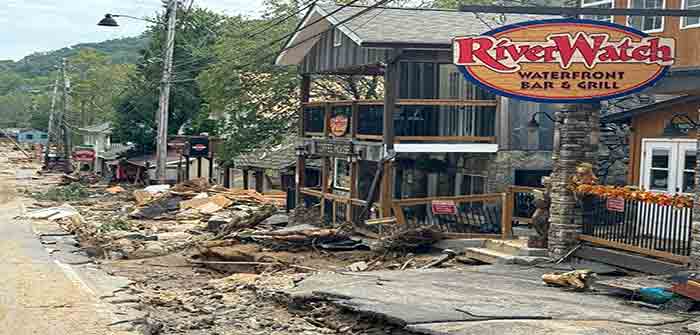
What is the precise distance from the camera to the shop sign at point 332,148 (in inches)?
963

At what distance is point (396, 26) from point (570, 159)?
7.69 metres

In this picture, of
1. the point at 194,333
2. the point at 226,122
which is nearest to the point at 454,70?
the point at 194,333

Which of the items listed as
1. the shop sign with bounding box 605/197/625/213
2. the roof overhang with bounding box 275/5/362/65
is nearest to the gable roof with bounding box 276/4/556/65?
the roof overhang with bounding box 275/5/362/65

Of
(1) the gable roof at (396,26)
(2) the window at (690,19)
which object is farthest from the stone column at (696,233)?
(1) the gable roof at (396,26)

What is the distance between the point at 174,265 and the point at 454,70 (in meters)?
8.83

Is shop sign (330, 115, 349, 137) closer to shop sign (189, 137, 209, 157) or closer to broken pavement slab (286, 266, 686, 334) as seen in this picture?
broken pavement slab (286, 266, 686, 334)

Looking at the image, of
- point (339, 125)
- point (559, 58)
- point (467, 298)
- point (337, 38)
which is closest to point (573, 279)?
point (467, 298)

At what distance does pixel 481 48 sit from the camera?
15.1 metres

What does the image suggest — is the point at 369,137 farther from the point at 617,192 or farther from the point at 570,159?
the point at 617,192

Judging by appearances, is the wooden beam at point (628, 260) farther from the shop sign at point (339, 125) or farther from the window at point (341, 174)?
the window at point (341, 174)

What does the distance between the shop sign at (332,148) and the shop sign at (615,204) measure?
927 cm

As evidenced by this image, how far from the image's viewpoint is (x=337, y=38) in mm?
25797

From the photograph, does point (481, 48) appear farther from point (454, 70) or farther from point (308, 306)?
point (454, 70)

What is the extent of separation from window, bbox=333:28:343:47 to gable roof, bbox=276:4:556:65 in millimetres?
300
